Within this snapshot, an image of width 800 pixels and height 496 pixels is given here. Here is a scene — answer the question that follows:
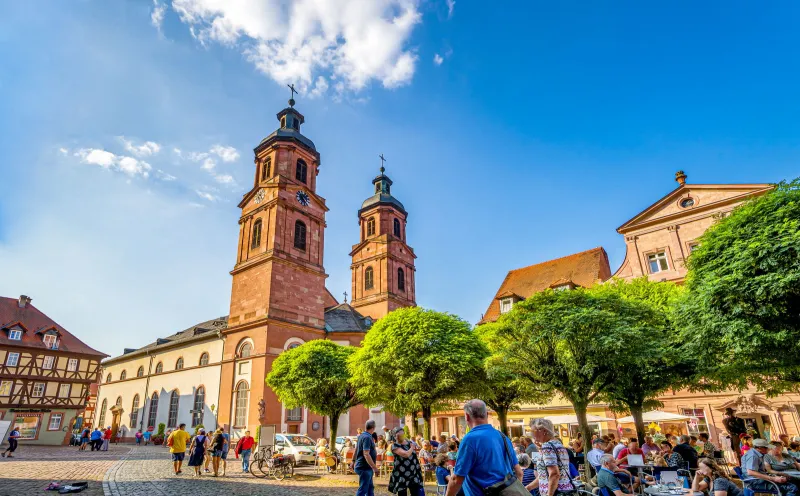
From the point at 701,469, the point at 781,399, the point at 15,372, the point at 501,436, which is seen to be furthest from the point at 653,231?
the point at 15,372

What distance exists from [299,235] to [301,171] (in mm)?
6135

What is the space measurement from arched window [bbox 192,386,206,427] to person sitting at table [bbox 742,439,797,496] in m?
33.6

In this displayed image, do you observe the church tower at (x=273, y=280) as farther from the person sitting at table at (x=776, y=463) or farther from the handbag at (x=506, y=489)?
the handbag at (x=506, y=489)

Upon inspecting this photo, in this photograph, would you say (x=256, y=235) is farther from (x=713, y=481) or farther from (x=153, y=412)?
(x=713, y=481)

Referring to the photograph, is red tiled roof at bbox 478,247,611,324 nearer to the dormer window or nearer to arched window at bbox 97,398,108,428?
the dormer window

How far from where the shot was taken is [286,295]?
32312 millimetres

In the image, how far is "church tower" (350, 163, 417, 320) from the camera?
44250 mm

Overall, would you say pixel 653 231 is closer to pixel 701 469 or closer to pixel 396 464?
pixel 701 469

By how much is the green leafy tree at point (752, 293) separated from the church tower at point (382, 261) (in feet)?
101

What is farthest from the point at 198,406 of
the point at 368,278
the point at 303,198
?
the point at 368,278

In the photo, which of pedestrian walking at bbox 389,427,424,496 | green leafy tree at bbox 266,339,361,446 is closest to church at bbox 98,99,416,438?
green leafy tree at bbox 266,339,361,446

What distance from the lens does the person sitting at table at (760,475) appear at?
26.2 feet

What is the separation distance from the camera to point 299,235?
35.6 meters

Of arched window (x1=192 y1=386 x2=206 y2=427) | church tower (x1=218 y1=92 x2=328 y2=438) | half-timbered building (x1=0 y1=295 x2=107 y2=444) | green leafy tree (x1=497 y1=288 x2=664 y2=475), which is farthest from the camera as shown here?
half-timbered building (x1=0 y1=295 x2=107 y2=444)
